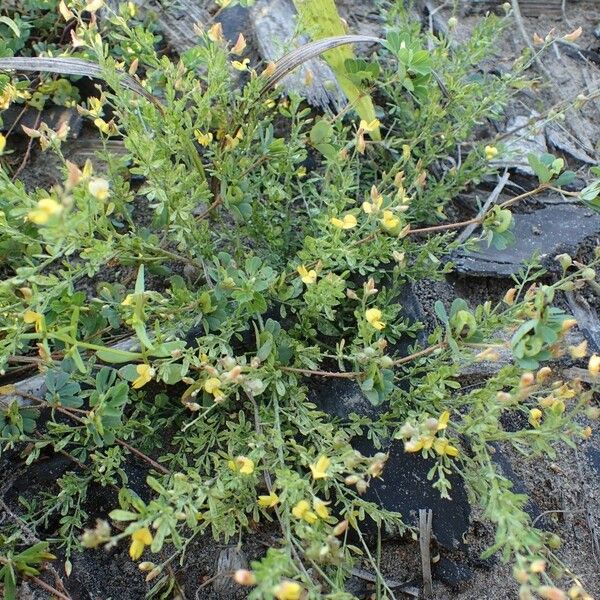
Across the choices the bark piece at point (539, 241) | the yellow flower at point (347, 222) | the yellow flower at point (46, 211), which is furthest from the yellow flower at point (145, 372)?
the bark piece at point (539, 241)

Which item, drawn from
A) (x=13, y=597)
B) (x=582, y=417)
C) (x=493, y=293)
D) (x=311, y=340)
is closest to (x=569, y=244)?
(x=493, y=293)

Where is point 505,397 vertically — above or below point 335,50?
below

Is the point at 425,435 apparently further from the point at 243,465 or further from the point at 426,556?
the point at 426,556

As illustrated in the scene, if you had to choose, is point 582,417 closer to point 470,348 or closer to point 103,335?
point 470,348

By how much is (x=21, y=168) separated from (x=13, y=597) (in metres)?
1.46

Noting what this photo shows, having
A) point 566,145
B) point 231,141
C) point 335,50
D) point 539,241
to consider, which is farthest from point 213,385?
point 566,145

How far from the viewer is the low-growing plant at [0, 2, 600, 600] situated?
1520 millimetres

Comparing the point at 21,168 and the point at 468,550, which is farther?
the point at 21,168

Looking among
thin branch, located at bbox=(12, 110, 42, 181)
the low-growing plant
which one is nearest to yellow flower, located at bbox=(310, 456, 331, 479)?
the low-growing plant

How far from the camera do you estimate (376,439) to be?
1.81 metres

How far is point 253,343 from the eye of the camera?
204cm

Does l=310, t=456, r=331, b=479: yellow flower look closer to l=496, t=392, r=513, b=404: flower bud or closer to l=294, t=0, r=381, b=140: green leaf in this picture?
l=496, t=392, r=513, b=404: flower bud

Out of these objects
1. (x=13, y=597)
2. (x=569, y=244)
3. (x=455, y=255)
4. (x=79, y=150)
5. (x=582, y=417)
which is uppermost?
(x=79, y=150)

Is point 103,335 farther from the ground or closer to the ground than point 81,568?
farther from the ground
